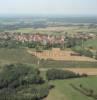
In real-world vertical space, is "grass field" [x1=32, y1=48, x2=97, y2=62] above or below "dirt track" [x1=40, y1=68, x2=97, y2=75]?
below

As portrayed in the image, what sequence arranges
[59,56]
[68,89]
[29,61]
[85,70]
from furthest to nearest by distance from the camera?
[59,56], [29,61], [85,70], [68,89]

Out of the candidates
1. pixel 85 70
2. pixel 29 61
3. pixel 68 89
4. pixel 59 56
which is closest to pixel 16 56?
pixel 29 61

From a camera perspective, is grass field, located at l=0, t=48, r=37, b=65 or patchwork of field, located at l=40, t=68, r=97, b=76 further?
grass field, located at l=0, t=48, r=37, b=65

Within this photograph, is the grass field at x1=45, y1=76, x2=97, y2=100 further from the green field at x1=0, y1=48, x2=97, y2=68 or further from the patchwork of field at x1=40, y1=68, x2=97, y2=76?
the green field at x1=0, y1=48, x2=97, y2=68

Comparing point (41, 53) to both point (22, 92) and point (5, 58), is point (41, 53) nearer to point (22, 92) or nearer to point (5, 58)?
point (5, 58)

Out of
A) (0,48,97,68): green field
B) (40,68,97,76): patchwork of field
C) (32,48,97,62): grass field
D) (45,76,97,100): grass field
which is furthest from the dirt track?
(32,48,97,62): grass field

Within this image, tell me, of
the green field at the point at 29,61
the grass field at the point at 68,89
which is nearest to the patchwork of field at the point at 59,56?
the green field at the point at 29,61

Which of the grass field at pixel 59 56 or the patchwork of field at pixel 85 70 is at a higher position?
the patchwork of field at pixel 85 70

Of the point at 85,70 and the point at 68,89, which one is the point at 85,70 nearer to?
the point at 85,70

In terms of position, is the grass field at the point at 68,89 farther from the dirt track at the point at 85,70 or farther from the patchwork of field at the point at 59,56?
the patchwork of field at the point at 59,56
